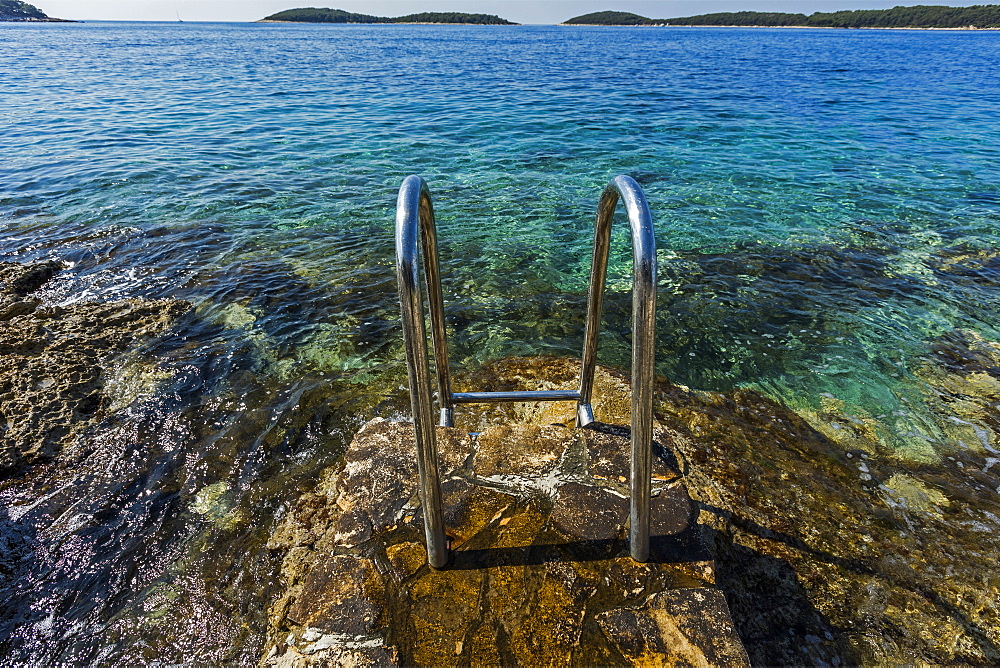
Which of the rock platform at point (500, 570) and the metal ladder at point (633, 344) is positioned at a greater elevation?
the metal ladder at point (633, 344)

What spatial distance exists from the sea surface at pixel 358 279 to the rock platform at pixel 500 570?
0.45 m

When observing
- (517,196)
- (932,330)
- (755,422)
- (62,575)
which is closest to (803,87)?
(517,196)

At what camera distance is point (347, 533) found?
238 centimetres

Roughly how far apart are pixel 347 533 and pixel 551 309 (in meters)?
3.65

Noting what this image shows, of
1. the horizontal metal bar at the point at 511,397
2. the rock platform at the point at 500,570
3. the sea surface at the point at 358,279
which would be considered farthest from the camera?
the horizontal metal bar at the point at 511,397

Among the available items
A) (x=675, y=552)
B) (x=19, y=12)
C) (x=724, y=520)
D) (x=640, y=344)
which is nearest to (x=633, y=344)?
(x=640, y=344)

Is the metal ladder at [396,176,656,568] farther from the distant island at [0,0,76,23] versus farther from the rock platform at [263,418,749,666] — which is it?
the distant island at [0,0,76,23]

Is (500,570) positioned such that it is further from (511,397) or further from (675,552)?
(511,397)

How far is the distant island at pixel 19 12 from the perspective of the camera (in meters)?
160

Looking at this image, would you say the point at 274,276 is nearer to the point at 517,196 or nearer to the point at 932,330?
the point at 517,196

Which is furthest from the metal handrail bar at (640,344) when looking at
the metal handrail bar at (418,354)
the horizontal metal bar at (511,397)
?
the horizontal metal bar at (511,397)

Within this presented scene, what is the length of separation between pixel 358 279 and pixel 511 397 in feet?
12.7

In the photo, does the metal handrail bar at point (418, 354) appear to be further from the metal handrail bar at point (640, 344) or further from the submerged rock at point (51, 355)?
the submerged rock at point (51, 355)

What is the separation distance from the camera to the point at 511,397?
2.91 metres
